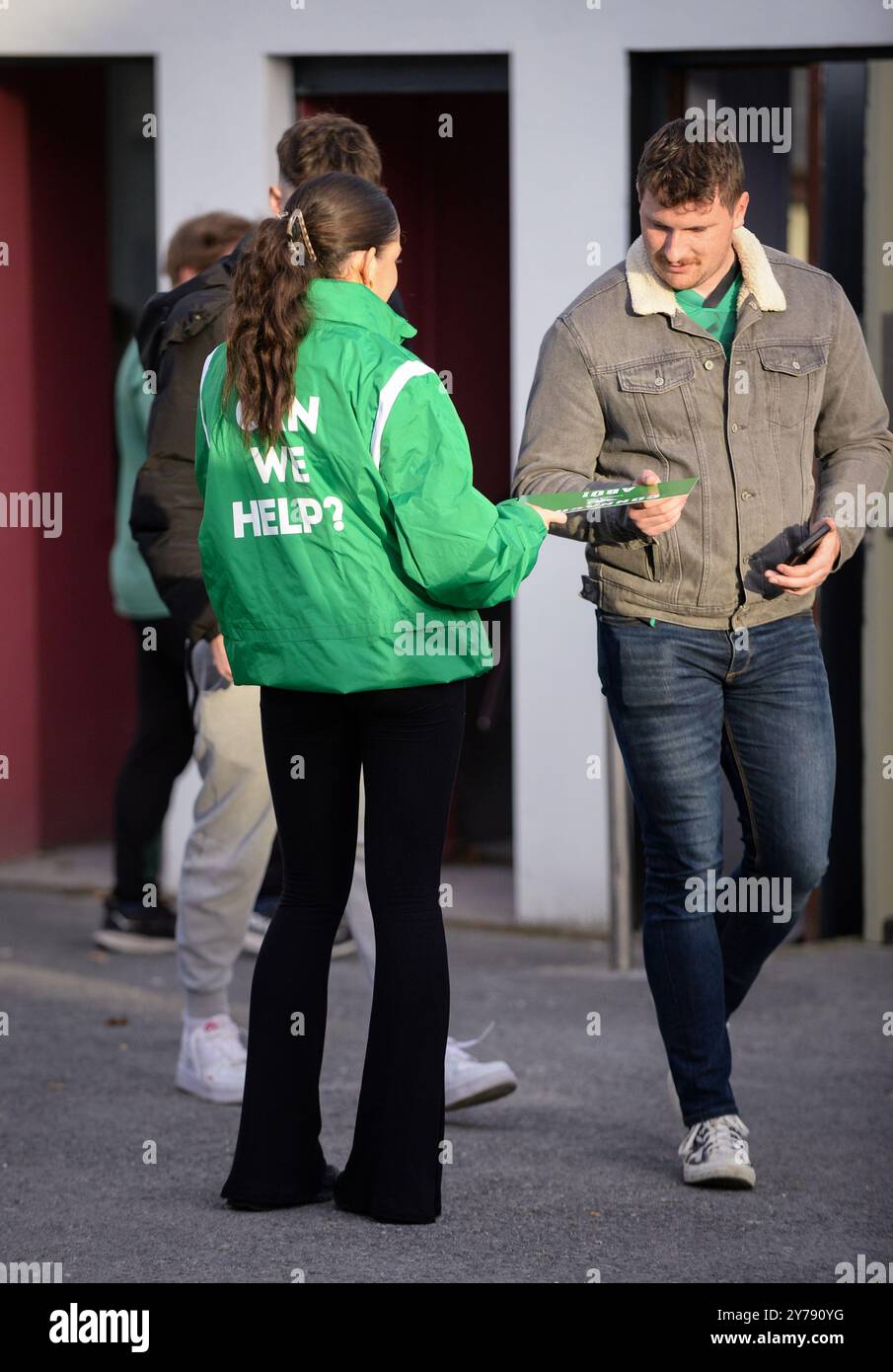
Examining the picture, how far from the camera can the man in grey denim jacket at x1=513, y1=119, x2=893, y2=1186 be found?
3.88 metres

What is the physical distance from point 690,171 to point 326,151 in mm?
831

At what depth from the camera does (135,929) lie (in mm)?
6234

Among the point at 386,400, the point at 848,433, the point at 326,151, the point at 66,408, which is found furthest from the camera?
the point at 66,408

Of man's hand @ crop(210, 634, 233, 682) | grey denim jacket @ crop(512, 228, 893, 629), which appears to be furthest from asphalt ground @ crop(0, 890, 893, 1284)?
grey denim jacket @ crop(512, 228, 893, 629)

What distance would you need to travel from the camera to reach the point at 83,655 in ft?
25.6

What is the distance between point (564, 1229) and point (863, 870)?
9.21 feet

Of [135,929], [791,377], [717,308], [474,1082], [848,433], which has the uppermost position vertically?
[717,308]

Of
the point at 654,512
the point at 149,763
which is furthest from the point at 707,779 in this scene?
the point at 149,763

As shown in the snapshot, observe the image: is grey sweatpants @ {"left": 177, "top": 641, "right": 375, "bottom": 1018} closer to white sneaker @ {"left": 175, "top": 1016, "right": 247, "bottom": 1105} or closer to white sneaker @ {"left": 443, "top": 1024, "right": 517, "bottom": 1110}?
white sneaker @ {"left": 175, "top": 1016, "right": 247, "bottom": 1105}

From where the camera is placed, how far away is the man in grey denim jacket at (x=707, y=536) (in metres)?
3.88

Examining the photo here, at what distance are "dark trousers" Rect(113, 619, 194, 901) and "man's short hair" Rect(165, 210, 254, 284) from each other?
120 centimetres

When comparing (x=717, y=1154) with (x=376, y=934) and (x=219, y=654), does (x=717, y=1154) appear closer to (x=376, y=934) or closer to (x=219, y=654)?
(x=376, y=934)

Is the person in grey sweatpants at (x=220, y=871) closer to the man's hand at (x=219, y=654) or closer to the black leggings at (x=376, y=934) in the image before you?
the man's hand at (x=219, y=654)

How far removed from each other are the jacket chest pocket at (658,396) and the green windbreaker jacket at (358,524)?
44 centimetres
